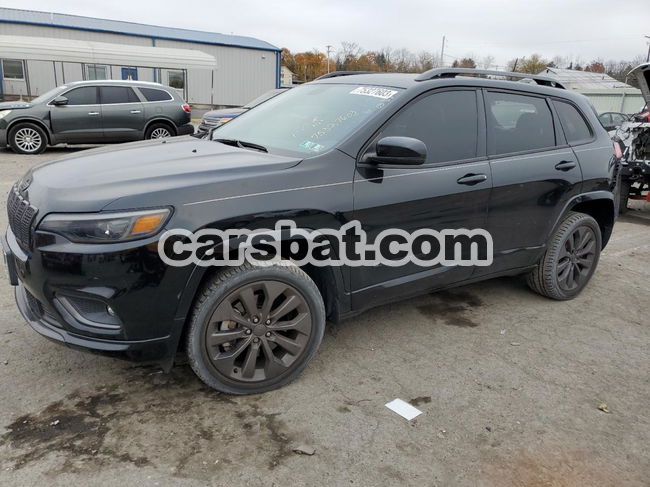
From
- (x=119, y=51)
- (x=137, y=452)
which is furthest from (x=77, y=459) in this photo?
(x=119, y=51)

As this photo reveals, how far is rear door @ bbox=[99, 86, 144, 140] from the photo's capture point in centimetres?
1200

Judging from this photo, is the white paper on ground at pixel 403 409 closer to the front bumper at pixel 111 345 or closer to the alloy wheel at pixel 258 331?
the alloy wheel at pixel 258 331

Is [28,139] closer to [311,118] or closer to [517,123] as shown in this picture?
[311,118]

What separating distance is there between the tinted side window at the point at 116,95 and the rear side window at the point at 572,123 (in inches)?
417

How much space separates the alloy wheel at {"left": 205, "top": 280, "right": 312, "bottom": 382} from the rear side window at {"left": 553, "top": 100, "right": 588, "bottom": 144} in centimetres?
269

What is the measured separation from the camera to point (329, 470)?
7.69ft

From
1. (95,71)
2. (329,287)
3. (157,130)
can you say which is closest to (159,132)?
(157,130)

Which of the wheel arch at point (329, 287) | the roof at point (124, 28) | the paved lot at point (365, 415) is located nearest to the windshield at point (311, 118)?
the wheel arch at point (329, 287)

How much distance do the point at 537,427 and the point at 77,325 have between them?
7.73 feet

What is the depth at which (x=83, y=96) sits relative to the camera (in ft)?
38.7

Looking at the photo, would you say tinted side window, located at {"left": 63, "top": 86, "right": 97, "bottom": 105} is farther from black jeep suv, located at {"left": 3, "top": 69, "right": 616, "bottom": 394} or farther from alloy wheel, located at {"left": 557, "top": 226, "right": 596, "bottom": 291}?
alloy wheel, located at {"left": 557, "top": 226, "right": 596, "bottom": 291}

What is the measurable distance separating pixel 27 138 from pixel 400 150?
1120 cm

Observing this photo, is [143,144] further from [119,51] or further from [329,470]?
[119,51]

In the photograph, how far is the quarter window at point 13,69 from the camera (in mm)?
26578
